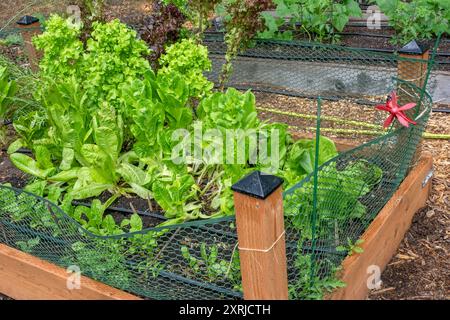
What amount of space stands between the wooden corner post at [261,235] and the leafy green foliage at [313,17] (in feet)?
10.6

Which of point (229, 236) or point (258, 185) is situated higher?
point (258, 185)

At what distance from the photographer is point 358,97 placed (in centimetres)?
430

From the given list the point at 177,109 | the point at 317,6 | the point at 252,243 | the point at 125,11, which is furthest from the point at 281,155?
the point at 125,11

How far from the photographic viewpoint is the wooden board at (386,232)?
242cm

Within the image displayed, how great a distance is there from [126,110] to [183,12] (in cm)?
95

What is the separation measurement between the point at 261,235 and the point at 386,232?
41.4 inches

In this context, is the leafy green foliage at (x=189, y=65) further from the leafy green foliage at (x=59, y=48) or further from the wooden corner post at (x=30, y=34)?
the wooden corner post at (x=30, y=34)

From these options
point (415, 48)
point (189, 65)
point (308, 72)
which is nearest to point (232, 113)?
point (189, 65)

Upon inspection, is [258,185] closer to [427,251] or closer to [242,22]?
[427,251]

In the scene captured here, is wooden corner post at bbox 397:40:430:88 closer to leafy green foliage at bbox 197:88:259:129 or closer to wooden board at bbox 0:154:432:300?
wooden board at bbox 0:154:432:300

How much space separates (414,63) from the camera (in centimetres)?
290

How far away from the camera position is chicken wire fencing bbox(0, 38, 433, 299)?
7.48 ft

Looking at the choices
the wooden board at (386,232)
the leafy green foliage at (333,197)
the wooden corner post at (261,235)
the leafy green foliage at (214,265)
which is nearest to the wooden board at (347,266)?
the wooden board at (386,232)
